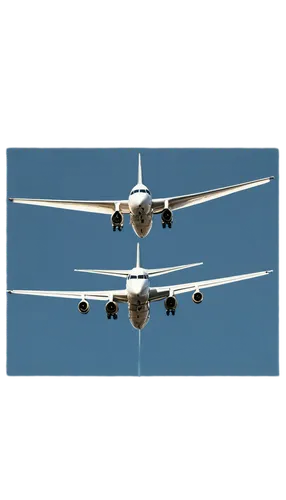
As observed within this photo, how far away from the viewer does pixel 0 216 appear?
80.1ft

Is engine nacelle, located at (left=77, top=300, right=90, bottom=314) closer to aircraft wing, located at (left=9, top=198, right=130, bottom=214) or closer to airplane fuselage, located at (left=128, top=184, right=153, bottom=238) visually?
airplane fuselage, located at (left=128, top=184, right=153, bottom=238)

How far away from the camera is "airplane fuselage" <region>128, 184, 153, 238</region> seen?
104ft

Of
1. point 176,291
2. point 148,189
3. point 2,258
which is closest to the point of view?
point 2,258

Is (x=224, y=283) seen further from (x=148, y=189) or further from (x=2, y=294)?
(x=2, y=294)

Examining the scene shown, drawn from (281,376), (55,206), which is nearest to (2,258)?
(281,376)

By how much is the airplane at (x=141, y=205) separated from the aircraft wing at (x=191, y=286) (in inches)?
94.5

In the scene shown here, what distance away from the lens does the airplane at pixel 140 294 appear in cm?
3231

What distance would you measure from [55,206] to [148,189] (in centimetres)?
405

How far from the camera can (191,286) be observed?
3416cm

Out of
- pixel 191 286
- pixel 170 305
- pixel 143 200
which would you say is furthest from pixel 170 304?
pixel 143 200

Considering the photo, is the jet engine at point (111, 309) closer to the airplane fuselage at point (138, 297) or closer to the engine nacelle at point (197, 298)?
the airplane fuselage at point (138, 297)

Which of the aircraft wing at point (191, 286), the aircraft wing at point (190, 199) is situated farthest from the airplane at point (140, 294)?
the aircraft wing at point (190, 199)

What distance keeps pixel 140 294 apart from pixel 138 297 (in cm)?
16
